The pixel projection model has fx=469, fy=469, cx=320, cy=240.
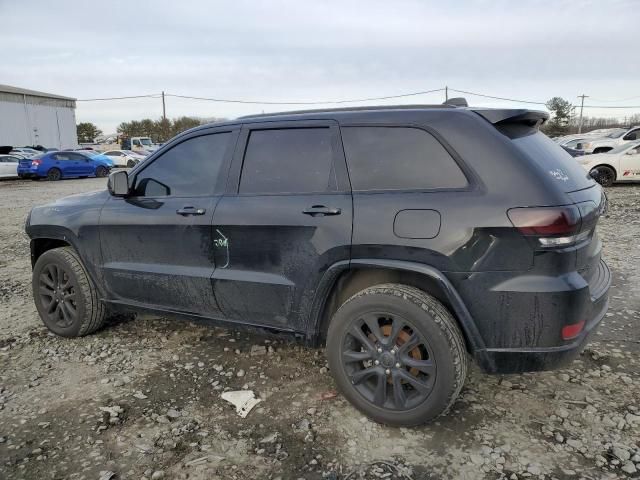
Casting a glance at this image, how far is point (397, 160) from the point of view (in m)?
2.65

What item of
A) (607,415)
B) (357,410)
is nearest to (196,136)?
(357,410)

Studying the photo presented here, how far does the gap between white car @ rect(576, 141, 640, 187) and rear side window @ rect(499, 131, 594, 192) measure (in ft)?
40.0

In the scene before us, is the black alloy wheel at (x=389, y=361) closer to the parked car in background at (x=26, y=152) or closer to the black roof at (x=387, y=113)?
the black roof at (x=387, y=113)

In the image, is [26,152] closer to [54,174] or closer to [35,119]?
[54,174]

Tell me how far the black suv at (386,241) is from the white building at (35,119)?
52885 mm

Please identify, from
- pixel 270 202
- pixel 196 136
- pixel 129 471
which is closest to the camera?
pixel 129 471

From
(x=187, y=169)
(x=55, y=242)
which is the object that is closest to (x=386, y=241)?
(x=187, y=169)

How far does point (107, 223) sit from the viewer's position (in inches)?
141

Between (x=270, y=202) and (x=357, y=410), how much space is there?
1.36 m

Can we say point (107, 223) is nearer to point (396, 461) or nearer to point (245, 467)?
point (245, 467)

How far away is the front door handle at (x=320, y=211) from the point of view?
106 inches

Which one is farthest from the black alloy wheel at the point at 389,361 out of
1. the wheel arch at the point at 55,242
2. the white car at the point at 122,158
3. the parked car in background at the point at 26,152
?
A: the white car at the point at 122,158

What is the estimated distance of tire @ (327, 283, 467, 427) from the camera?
2430 mm

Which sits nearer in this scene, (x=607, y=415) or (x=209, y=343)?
(x=607, y=415)
